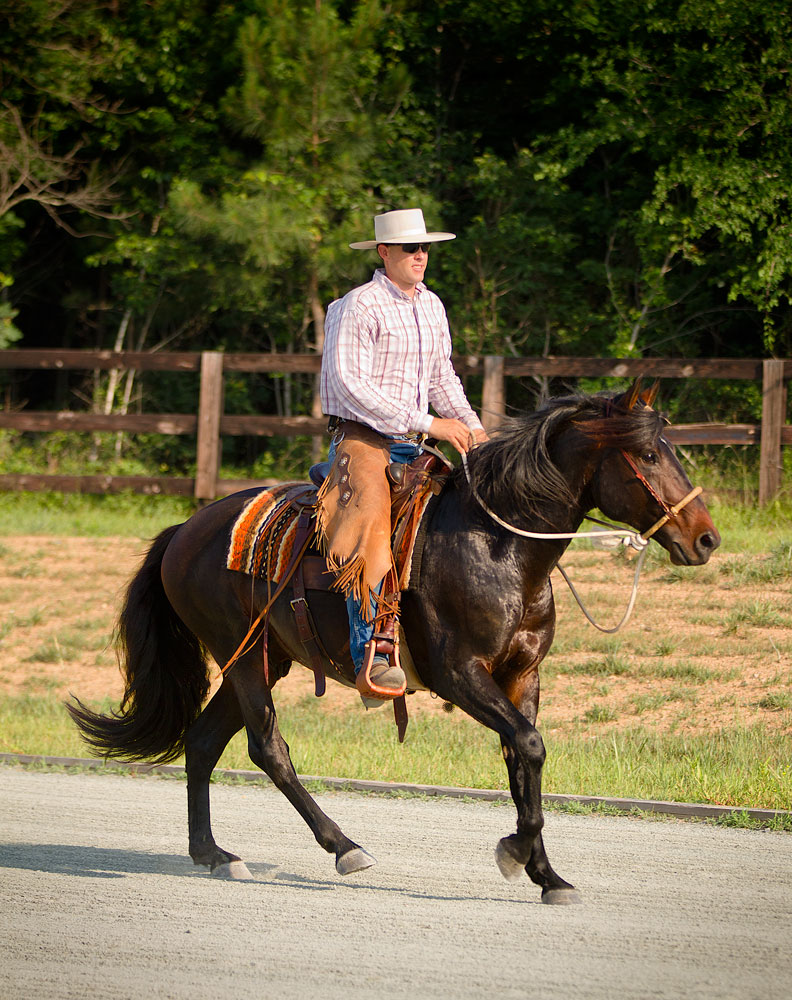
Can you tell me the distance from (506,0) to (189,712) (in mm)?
15400

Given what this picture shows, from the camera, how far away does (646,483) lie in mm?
5160

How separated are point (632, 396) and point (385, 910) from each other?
2.35m

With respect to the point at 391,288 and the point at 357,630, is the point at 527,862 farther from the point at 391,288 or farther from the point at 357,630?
the point at 391,288

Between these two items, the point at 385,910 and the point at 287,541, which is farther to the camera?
the point at 287,541

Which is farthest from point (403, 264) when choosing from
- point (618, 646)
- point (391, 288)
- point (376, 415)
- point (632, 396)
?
point (618, 646)

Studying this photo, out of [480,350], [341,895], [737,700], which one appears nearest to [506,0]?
[480,350]

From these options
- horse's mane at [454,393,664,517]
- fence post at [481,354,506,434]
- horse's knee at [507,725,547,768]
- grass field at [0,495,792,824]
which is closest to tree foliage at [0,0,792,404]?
fence post at [481,354,506,434]

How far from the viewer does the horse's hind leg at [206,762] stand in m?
5.88

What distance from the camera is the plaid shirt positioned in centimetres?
558

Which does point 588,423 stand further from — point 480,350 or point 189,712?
point 480,350

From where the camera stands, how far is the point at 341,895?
5.35 meters

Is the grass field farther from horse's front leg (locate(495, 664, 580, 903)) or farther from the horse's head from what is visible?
the horse's head

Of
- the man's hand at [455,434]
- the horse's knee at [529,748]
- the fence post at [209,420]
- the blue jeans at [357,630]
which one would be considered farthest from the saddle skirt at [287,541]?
the fence post at [209,420]

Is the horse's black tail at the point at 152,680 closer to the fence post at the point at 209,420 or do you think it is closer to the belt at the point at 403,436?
the belt at the point at 403,436
